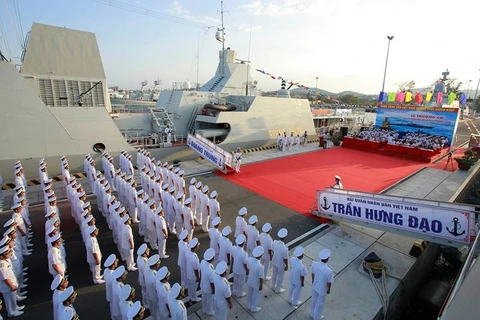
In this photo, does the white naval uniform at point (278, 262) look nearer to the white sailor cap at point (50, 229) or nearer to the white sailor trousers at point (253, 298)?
the white sailor trousers at point (253, 298)

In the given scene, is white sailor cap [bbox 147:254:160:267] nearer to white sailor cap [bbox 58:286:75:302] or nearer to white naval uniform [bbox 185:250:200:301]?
white naval uniform [bbox 185:250:200:301]

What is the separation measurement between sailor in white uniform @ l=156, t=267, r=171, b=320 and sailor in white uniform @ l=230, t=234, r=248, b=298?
1.26 metres

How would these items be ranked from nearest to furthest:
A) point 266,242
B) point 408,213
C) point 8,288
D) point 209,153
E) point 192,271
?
point 8,288 → point 192,271 → point 266,242 → point 408,213 → point 209,153

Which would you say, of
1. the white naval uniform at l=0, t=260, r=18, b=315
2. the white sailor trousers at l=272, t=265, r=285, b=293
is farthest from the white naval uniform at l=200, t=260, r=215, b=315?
the white naval uniform at l=0, t=260, r=18, b=315

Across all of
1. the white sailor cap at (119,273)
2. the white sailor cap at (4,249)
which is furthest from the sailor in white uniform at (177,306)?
Answer: the white sailor cap at (4,249)

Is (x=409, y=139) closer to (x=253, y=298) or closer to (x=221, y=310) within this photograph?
(x=253, y=298)

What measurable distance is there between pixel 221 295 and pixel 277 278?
1.44 metres

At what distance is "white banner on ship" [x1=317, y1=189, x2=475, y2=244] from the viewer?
5.61 meters

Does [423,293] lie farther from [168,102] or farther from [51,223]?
[168,102]

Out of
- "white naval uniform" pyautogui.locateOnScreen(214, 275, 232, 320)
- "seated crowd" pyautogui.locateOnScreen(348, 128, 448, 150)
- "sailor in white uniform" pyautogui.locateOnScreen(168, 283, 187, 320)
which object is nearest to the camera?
"sailor in white uniform" pyautogui.locateOnScreen(168, 283, 187, 320)

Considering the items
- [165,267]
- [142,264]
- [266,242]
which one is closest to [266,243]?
[266,242]

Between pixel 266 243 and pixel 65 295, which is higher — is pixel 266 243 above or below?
below

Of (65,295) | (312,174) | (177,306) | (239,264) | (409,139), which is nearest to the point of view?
(65,295)

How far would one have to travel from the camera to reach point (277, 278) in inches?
192
